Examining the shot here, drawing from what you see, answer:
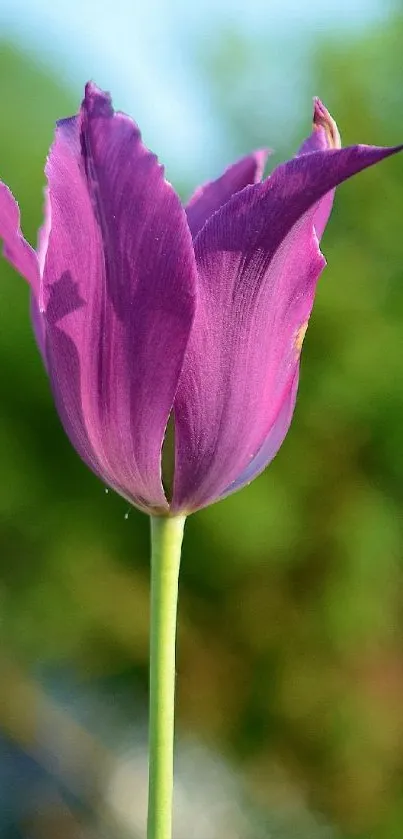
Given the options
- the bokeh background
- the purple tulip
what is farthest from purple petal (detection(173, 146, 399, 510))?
the bokeh background

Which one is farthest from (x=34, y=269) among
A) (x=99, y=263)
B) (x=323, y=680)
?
(x=323, y=680)

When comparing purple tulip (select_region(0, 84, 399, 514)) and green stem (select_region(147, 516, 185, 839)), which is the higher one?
purple tulip (select_region(0, 84, 399, 514))

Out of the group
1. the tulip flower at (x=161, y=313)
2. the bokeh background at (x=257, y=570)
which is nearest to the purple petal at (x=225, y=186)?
the tulip flower at (x=161, y=313)

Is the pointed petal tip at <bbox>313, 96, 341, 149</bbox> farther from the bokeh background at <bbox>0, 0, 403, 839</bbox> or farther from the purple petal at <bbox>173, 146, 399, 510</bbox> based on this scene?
the bokeh background at <bbox>0, 0, 403, 839</bbox>

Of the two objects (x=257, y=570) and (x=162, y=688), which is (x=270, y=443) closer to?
(x=162, y=688)

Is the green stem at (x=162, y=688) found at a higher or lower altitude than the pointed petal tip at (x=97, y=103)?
lower

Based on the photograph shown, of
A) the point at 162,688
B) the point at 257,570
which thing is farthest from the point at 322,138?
the point at 257,570

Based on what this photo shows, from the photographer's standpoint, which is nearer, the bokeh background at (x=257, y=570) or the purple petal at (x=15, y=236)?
the purple petal at (x=15, y=236)

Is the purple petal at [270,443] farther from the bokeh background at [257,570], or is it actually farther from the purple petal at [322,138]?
the bokeh background at [257,570]
